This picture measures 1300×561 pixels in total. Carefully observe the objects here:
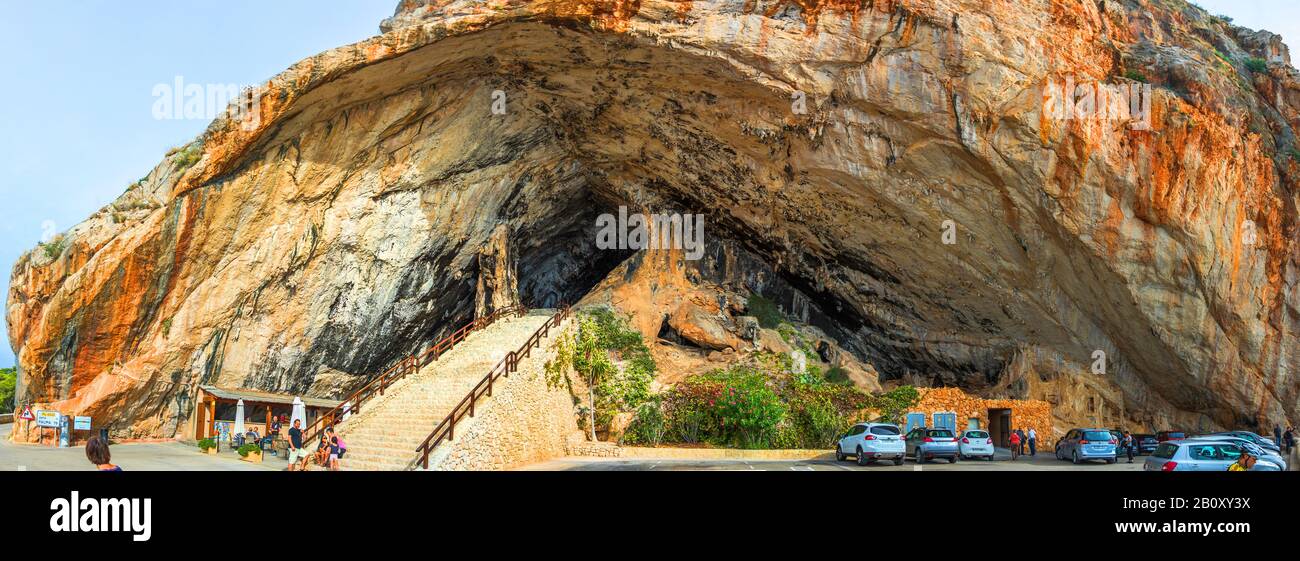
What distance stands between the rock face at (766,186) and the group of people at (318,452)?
25.2ft

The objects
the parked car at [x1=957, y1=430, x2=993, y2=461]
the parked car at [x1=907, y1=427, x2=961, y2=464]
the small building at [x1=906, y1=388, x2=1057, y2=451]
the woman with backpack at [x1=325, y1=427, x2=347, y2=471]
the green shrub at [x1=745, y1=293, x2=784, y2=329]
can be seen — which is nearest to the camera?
the woman with backpack at [x1=325, y1=427, x2=347, y2=471]

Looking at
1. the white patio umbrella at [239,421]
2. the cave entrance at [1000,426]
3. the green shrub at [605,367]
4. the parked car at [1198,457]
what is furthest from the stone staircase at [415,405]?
the cave entrance at [1000,426]

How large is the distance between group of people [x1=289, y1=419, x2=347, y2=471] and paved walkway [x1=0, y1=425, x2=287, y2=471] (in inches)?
20.4

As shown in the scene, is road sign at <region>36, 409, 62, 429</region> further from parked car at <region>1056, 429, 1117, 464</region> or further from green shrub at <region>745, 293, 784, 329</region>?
parked car at <region>1056, 429, 1117, 464</region>

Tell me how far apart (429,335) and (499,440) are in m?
14.1

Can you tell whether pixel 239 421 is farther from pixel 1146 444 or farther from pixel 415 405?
pixel 1146 444

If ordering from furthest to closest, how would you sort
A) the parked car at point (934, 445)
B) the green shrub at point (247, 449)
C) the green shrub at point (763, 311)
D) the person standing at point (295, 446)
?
the green shrub at point (763, 311)
the parked car at point (934, 445)
the green shrub at point (247, 449)
the person standing at point (295, 446)

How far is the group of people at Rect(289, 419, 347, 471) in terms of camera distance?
16.7 metres

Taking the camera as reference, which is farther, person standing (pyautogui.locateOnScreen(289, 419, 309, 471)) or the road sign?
the road sign

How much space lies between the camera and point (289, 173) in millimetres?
24469

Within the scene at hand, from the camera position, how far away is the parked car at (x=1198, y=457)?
14.2m

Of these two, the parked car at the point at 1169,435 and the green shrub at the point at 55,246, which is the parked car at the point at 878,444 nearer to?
the parked car at the point at 1169,435

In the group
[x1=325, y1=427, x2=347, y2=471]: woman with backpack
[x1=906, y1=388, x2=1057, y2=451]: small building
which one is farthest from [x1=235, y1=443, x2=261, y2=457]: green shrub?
[x1=906, y1=388, x2=1057, y2=451]: small building

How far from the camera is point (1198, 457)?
572 inches
